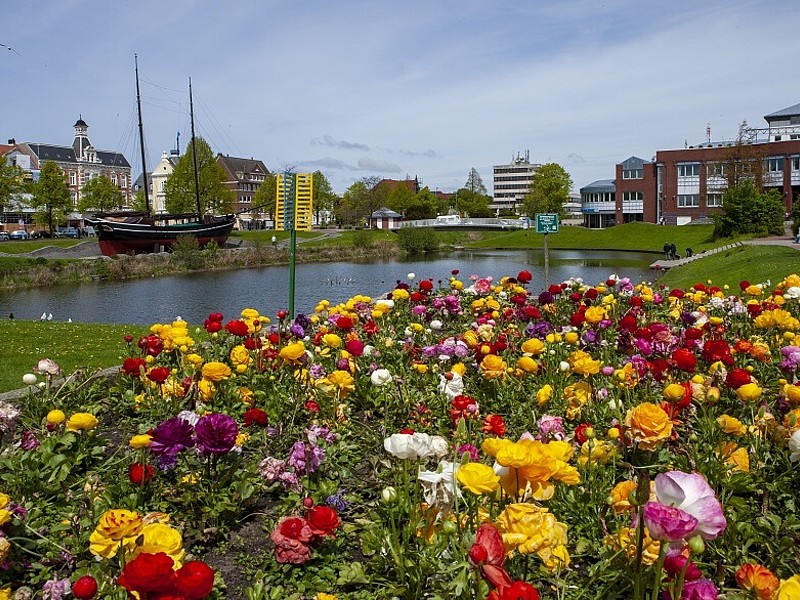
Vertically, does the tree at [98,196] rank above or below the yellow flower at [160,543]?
above

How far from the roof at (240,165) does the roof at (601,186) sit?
5213cm

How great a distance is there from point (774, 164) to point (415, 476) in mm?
65440

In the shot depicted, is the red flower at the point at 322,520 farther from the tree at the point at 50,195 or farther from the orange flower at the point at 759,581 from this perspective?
the tree at the point at 50,195

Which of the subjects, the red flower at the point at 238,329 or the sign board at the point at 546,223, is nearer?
the red flower at the point at 238,329

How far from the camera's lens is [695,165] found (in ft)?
207

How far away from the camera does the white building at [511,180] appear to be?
146 m

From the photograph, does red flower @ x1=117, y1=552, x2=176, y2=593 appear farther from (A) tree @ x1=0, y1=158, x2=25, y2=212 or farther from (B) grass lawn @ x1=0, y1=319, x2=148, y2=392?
(A) tree @ x1=0, y1=158, x2=25, y2=212

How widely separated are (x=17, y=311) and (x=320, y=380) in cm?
2199

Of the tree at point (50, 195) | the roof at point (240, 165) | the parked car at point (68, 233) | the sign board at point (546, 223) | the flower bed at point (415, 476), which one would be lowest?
the flower bed at point (415, 476)

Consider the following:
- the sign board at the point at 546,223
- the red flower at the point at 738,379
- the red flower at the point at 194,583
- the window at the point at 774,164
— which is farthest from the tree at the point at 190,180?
the red flower at the point at 194,583

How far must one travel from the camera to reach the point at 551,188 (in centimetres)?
7406

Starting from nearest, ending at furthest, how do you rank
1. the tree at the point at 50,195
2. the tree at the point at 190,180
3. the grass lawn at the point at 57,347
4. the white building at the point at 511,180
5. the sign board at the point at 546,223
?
the grass lawn at the point at 57,347, the sign board at the point at 546,223, the tree at the point at 50,195, the tree at the point at 190,180, the white building at the point at 511,180

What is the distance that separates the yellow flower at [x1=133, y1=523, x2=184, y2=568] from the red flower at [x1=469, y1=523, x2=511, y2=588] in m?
0.80

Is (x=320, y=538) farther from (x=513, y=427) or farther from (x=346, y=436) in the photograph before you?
(x=513, y=427)
